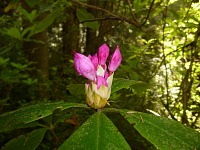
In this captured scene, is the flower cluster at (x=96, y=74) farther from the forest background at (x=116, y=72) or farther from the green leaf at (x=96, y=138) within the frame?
the forest background at (x=116, y=72)

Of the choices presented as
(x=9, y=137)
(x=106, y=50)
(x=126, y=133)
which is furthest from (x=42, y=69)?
(x=106, y=50)

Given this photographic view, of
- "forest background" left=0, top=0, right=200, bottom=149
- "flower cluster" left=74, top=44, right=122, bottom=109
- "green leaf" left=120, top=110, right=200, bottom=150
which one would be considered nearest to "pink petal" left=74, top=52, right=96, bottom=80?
"flower cluster" left=74, top=44, right=122, bottom=109

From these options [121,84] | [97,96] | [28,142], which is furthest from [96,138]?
[28,142]

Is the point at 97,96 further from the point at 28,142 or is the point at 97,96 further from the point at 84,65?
the point at 28,142

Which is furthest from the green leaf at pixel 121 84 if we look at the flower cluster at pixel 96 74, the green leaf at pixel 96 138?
the green leaf at pixel 96 138

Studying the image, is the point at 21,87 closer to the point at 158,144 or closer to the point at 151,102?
the point at 151,102

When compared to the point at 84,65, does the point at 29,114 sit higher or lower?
lower

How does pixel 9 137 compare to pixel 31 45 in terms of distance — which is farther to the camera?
pixel 31 45
